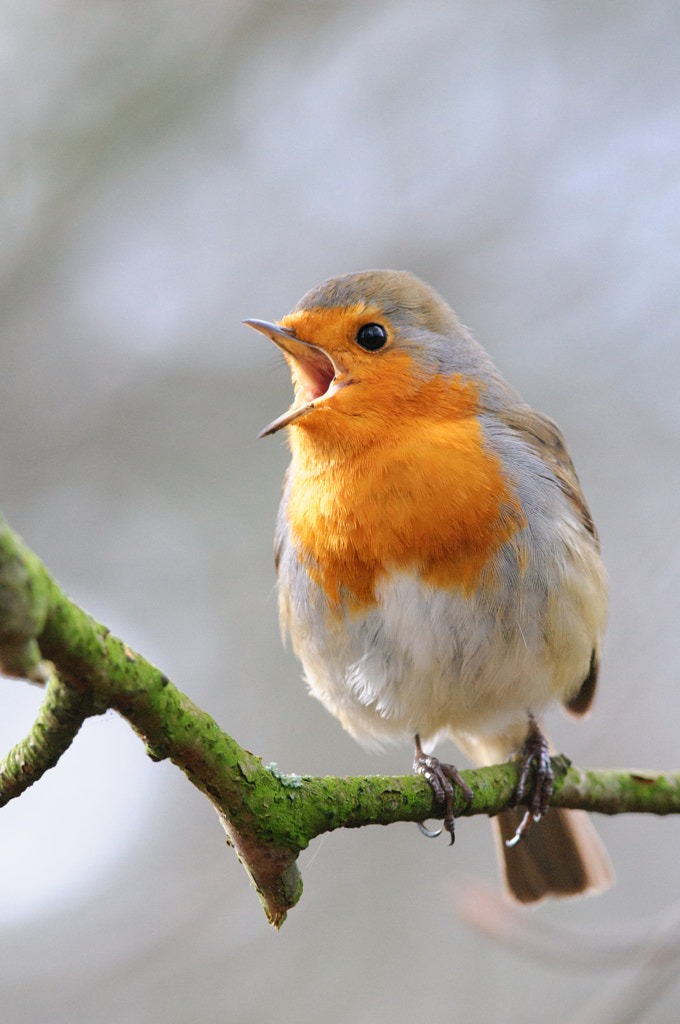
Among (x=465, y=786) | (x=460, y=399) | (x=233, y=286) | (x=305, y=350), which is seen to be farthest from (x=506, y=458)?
(x=233, y=286)

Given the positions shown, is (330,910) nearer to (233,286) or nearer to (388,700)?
(388,700)

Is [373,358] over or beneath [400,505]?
over

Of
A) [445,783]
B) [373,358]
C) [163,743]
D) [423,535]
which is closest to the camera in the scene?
[163,743]

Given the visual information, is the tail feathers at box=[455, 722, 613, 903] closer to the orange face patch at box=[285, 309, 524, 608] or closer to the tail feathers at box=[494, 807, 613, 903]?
the tail feathers at box=[494, 807, 613, 903]

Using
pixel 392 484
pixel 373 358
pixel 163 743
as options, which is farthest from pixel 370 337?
pixel 163 743

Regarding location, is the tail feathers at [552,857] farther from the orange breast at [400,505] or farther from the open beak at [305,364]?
the open beak at [305,364]

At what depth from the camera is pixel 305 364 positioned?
3.53 metres

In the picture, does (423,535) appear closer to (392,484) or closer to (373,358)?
(392,484)

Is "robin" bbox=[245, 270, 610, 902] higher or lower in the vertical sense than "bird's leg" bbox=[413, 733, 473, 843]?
higher

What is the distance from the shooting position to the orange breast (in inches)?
116

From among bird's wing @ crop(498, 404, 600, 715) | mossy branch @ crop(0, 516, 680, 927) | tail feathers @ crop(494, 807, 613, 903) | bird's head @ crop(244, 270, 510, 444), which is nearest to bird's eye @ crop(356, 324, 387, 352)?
bird's head @ crop(244, 270, 510, 444)

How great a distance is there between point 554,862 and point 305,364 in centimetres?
237

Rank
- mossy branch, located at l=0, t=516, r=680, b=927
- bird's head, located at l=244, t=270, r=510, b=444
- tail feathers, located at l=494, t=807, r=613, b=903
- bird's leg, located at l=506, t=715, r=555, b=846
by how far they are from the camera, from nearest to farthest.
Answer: mossy branch, located at l=0, t=516, r=680, b=927 < bird's leg, located at l=506, t=715, r=555, b=846 < bird's head, located at l=244, t=270, r=510, b=444 < tail feathers, located at l=494, t=807, r=613, b=903

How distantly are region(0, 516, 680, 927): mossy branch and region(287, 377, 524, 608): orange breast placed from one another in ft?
2.66
